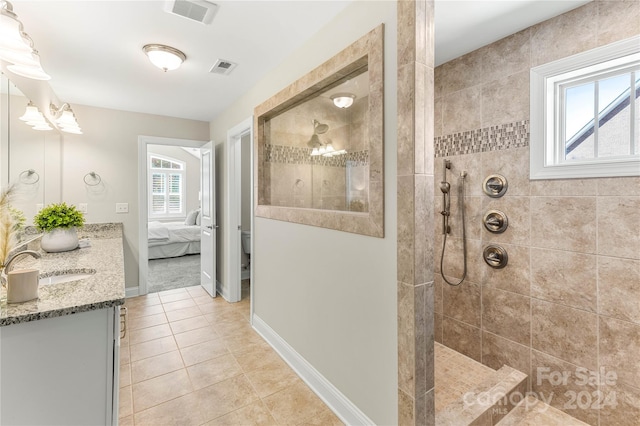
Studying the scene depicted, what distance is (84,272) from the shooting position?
1.83 meters

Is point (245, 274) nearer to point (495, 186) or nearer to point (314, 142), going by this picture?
point (314, 142)

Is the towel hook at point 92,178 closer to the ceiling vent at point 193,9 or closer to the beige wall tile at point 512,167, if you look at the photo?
the ceiling vent at point 193,9

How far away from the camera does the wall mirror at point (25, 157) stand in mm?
2160

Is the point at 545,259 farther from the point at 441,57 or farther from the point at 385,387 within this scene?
the point at 441,57

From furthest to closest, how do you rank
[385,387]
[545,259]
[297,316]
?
[297,316] < [545,259] < [385,387]

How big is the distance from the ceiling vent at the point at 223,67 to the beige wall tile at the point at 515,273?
2.73m

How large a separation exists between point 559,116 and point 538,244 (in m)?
0.89

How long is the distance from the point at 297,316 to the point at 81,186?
3.35m

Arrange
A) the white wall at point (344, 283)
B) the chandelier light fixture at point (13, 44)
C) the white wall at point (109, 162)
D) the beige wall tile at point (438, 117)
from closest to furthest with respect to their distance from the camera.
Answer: the chandelier light fixture at point (13, 44), the white wall at point (344, 283), the beige wall tile at point (438, 117), the white wall at point (109, 162)

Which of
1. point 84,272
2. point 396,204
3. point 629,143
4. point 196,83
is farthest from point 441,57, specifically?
point 84,272

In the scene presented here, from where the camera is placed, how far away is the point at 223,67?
2643mm

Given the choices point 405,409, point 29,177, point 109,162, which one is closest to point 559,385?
point 405,409

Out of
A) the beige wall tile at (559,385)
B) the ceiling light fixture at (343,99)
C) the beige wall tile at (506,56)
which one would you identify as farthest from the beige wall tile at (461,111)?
the beige wall tile at (559,385)

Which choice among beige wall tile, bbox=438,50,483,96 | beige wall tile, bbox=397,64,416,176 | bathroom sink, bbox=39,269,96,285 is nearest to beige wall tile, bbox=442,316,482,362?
beige wall tile, bbox=397,64,416,176
